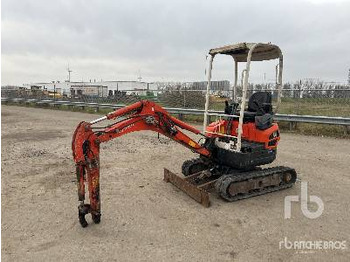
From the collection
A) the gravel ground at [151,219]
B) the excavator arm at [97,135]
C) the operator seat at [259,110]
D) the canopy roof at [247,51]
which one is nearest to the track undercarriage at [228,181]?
the gravel ground at [151,219]

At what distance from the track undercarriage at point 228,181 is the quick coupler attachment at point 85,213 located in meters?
1.73

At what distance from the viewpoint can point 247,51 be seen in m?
6.43

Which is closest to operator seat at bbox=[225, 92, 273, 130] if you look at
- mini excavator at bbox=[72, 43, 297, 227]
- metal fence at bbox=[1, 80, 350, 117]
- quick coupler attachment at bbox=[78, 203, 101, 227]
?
mini excavator at bbox=[72, 43, 297, 227]

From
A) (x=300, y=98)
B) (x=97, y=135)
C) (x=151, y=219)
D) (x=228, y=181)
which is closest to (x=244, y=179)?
(x=228, y=181)

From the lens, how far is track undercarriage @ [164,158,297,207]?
18.3ft

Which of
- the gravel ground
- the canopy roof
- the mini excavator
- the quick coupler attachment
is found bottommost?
the gravel ground

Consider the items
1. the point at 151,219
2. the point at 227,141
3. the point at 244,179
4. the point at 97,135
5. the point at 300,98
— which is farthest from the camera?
the point at 300,98

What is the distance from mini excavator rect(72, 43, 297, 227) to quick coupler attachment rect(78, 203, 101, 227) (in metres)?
0.01

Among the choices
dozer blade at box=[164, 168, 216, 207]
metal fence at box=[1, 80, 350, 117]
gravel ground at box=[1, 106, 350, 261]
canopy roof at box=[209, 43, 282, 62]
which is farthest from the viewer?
metal fence at box=[1, 80, 350, 117]

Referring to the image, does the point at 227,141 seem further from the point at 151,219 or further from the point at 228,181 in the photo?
the point at 151,219

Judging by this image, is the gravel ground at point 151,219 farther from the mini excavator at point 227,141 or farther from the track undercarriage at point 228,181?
the mini excavator at point 227,141

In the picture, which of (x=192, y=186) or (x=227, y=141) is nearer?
(x=192, y=186)

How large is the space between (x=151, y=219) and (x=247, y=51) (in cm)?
370

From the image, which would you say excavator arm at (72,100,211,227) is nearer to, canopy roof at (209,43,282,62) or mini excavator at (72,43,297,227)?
mini excavator at (72,43,297,227)
